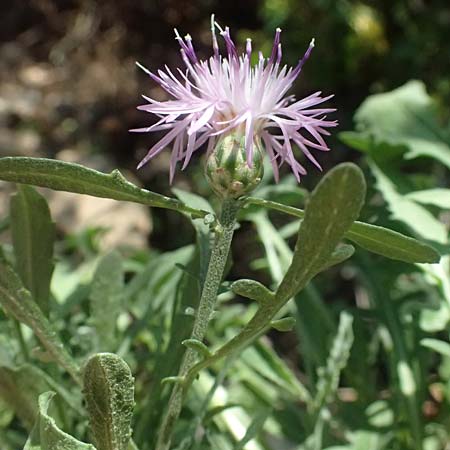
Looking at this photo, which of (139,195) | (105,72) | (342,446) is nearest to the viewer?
(139,195)

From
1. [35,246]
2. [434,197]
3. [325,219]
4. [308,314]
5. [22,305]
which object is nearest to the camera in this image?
[325,219]

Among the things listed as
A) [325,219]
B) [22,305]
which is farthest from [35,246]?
[325,219]

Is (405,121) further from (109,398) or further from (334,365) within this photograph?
(109,398)

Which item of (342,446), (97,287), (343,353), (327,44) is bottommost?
(342,446)

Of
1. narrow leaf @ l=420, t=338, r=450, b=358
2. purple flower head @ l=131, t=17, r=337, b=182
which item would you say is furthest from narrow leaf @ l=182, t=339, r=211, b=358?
narrow leaf @ l=420, t=338, r=450, b=358

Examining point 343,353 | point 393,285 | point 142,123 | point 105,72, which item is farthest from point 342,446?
point 105,72

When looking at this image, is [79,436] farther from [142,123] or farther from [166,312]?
[142,123]
